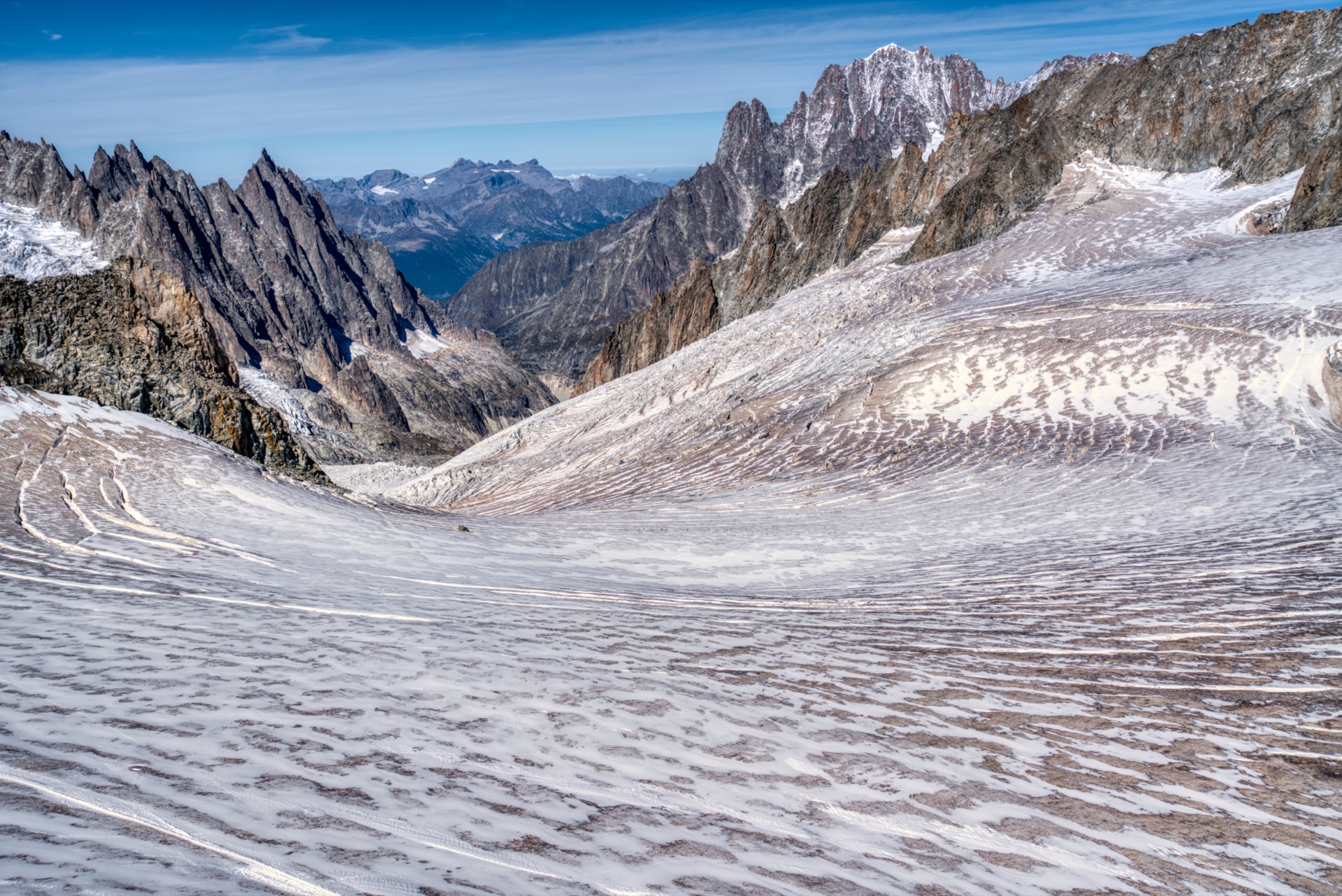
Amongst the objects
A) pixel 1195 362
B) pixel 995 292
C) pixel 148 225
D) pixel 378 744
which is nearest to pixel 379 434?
pixel 148 225

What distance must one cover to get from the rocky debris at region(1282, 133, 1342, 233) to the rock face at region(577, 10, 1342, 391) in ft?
0.17

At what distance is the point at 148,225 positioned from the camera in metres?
158

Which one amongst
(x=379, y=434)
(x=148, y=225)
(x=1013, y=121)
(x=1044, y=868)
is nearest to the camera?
(x=1044, y=868)

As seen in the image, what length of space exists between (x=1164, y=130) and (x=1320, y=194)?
17.7 meters

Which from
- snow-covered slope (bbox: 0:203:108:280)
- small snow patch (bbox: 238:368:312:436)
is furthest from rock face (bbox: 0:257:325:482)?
snow-covered slope (bbox: 0:203:108:280)

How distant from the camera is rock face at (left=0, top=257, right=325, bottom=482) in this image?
20188 millimetres

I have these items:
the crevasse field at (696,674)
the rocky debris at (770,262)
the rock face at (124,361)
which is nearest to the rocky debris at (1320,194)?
the crevasse field at (696,674)

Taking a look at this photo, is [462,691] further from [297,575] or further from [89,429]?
[89,429]

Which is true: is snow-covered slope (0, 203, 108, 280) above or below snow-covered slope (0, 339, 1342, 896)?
above

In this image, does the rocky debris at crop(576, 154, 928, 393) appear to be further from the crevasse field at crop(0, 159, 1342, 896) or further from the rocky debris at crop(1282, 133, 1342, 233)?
the crevasse field at crop(0, 159, 1342, 896)

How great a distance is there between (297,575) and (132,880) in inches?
238

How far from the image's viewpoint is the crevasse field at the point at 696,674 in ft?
10.3

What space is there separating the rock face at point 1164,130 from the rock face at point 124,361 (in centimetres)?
3633

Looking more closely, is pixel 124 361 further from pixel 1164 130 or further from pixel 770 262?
pixel 770 262
